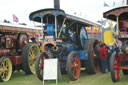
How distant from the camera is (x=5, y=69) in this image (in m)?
6.33

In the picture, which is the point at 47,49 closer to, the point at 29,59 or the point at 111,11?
the point at 29,59

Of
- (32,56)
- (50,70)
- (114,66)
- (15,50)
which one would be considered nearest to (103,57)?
(114,66)

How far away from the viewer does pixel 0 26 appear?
6.62 m

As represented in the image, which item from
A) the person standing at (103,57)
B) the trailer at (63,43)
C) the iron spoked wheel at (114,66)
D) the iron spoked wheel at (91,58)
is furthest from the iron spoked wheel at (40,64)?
the person standing at (103,57)

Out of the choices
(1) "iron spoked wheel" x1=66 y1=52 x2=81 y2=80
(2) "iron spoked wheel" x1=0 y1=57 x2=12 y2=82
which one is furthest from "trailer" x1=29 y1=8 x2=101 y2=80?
(2) "iron spoked wheel" x1=0 y1=57 x2=12 y2=82

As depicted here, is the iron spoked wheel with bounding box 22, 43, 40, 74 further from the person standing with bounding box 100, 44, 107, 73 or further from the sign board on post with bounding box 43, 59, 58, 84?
the person standing with bounding box 100, 44, 107, 73

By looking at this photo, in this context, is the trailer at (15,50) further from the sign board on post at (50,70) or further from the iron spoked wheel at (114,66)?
the iron spoked wheel at (114,66)

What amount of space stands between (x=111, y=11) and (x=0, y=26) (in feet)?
11.6

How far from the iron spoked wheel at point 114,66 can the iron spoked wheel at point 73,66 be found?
1078mm

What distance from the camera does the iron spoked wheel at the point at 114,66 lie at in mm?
4992

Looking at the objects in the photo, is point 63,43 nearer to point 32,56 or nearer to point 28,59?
point 28,59

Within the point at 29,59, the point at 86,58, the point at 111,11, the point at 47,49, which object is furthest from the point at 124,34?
the point at 29,59

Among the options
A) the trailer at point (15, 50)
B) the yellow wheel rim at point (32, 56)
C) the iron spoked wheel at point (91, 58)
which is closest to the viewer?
the trailer at point (15, 50)

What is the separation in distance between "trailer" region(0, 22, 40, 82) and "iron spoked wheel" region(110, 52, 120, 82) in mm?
3204
